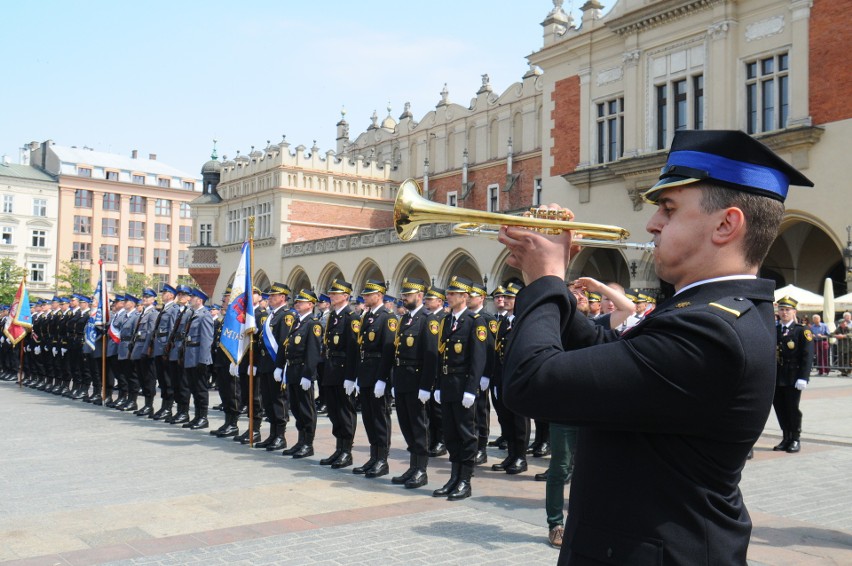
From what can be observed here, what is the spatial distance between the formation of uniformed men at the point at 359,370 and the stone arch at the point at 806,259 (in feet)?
59.4

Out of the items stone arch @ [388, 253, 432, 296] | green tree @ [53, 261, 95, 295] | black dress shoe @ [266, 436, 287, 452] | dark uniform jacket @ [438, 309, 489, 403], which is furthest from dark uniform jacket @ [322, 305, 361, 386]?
green tree @ [53, 261, 95, 295]

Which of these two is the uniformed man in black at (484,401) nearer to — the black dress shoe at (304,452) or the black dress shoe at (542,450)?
the black dress shoe at (542,450)

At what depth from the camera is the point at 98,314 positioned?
16625mm

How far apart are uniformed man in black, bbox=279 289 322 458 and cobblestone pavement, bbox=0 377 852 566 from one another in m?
0.33

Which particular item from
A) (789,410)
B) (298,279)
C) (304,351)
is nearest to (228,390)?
(304,351)

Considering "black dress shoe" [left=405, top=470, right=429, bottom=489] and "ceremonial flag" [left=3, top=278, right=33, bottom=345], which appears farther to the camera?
"ceremonial flag" [left=3, top=278, right=33, bottom=345]

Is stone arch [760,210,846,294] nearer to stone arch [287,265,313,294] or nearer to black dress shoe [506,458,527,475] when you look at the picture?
black dress shoe [506,458,527,475]

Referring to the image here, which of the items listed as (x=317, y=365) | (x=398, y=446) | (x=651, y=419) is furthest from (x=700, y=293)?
(x=398, y=446)

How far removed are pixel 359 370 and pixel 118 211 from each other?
243ft

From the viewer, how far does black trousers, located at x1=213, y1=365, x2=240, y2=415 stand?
1210 centimetres

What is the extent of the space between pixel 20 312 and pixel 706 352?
72.3ft

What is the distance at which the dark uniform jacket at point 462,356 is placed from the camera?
325 inches

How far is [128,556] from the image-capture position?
5.59 m

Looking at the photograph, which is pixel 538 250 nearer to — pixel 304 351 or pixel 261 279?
pixel 304 351
